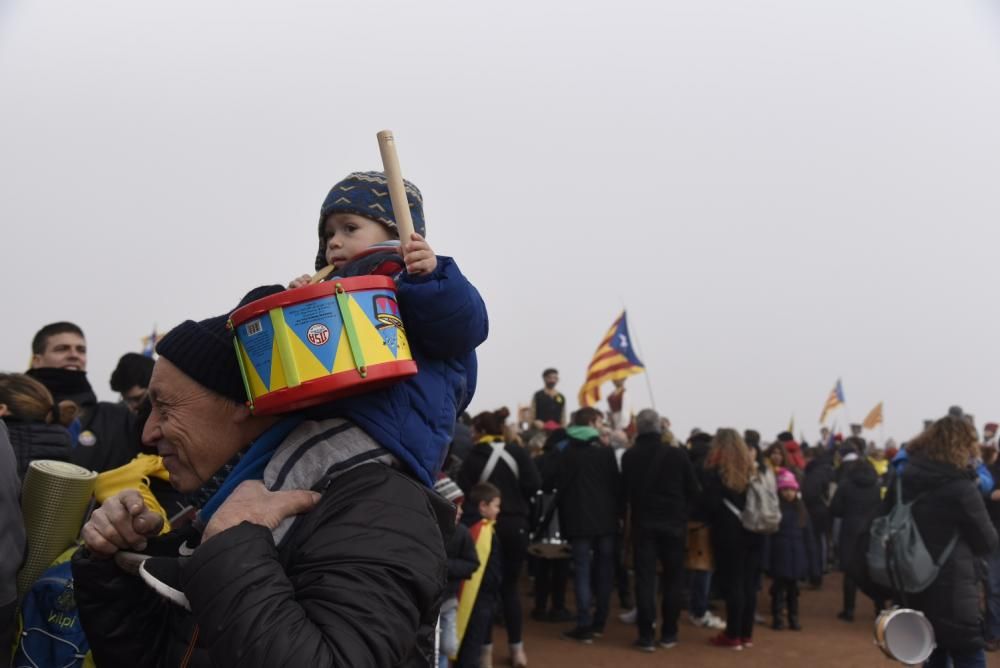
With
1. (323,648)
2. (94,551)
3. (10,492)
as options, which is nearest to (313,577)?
(323,648)

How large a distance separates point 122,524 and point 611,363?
14.0 meters

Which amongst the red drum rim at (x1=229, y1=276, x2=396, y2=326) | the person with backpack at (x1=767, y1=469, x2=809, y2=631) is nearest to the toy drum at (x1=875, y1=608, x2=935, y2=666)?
the person with backpack at (x1=767, y1=469, x2=809, y2=631)

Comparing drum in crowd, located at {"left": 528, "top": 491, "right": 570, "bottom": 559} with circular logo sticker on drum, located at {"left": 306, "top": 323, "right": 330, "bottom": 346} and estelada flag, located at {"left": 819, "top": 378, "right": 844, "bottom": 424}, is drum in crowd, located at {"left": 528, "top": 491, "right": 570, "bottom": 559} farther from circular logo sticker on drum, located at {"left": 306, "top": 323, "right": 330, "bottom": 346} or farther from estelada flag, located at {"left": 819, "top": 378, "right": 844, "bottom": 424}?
estelada flag, located at {"left": 819, "top": 378, "right": 844, "bottom": 424}

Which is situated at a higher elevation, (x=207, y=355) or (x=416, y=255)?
(x=416, y=255)

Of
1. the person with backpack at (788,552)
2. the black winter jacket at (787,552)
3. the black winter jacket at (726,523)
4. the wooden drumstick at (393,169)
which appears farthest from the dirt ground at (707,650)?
the wooden drumstick at (393,169)

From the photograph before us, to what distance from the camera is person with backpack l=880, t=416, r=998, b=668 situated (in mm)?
6000

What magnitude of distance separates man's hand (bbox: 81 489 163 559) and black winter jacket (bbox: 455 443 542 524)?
7313 mm

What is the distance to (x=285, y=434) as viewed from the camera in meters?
1.81

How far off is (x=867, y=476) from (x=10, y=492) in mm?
11537

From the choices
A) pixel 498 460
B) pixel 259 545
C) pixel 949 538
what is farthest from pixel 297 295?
pixel 498 460

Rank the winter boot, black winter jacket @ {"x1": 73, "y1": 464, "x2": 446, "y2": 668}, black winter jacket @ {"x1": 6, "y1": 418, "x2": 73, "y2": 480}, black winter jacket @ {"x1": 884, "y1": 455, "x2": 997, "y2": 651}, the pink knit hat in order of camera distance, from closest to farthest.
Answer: black winter jacket @ {"x1": 73, "y1": 464, "x2": 446, "y2": 668}
black winter jacket @ {"x1": 6, "y1": 418, "x2": 73, "y2": 480}
black winter jacket @ {"x1": 884, "y1": 455, "x2": 997, "y2": 651}
the pink knit hat
the winter boot

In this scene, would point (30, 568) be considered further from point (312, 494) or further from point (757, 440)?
point (757, 440)

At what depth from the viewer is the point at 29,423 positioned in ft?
13.1

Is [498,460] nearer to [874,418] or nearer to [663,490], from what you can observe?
[663,490]
